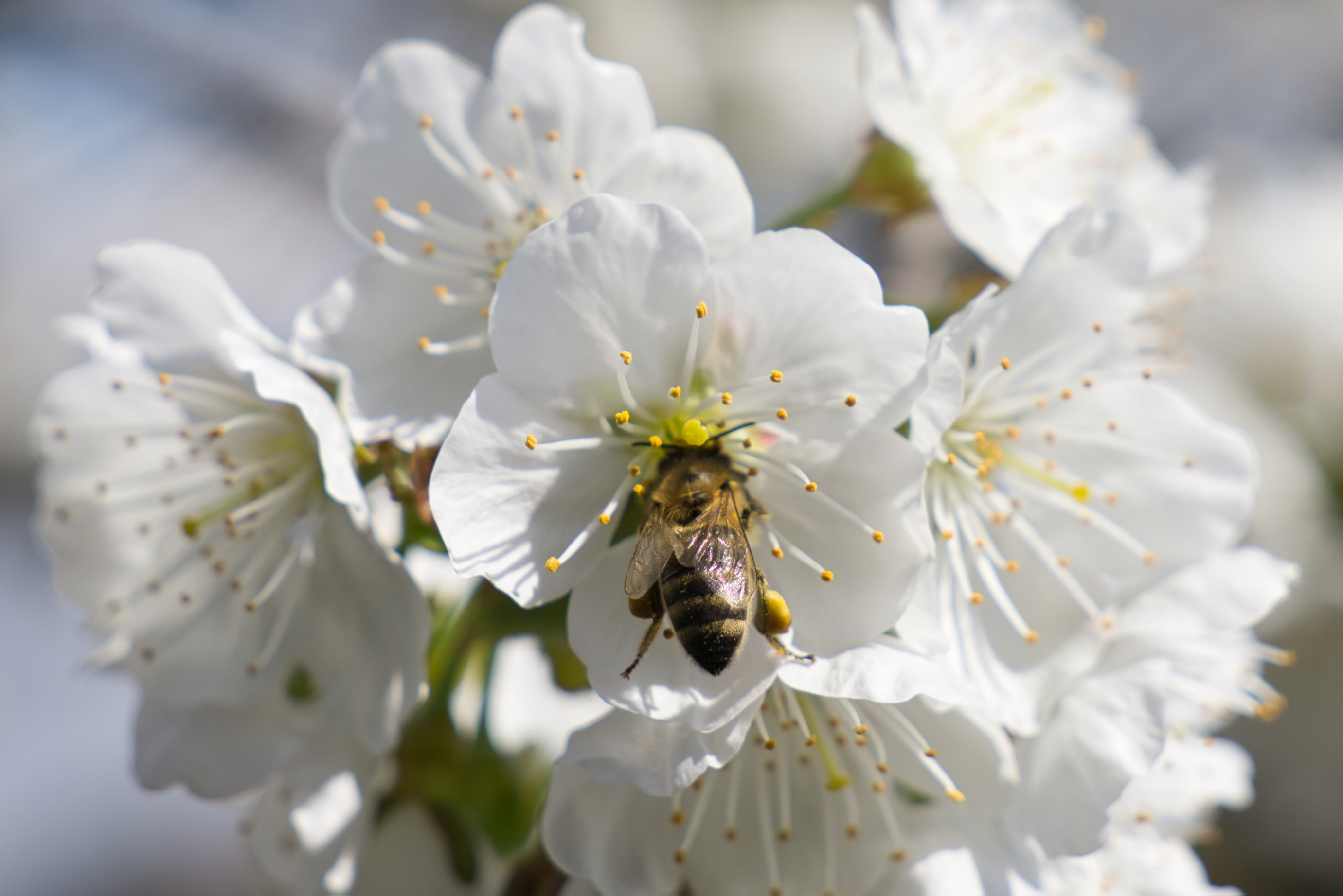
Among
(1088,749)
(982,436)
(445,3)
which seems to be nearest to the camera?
(1088,749)

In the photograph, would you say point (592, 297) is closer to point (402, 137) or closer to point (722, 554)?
point (722, 554)

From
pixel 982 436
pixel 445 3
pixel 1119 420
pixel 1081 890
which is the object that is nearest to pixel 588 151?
pixel 982 436

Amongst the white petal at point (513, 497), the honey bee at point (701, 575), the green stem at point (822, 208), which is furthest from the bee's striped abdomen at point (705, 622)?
the green stem at point (822, 208)

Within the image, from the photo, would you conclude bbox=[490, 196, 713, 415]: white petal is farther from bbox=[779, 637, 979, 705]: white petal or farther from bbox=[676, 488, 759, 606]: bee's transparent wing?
bbox=[779, 637, 979, 705]: white petal

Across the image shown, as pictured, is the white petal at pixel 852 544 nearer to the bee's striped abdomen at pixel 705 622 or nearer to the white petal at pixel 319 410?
the bee's striped abdomen at pixel 705 622

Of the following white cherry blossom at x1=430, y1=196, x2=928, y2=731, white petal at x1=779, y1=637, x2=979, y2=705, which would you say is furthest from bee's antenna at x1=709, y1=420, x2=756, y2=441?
white petal at x1=779, y1=637, x2=979, y2=705

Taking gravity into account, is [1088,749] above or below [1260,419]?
below

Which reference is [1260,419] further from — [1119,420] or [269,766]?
[269,766]
